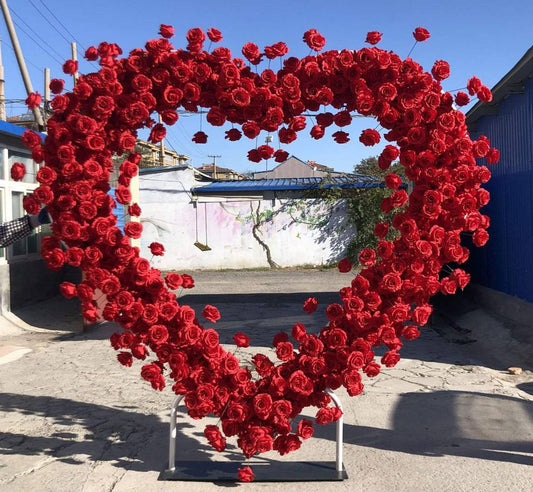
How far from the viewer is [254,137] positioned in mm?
3930

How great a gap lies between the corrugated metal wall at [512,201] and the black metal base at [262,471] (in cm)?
520

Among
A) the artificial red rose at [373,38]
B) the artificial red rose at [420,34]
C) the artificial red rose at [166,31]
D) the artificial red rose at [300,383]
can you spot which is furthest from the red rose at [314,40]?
the artificial red rose at [300,383]

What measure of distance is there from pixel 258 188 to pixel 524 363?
13787 mm

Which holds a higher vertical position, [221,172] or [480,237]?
[221,172]

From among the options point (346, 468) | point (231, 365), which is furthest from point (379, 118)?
point (346, 468)

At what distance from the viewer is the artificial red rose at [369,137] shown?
3.86 meters

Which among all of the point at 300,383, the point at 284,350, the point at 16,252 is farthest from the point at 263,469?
the point at 16,252

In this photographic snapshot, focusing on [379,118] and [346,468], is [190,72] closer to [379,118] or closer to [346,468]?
[379,118]

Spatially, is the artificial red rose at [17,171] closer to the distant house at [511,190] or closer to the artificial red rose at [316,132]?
the artificial red rose at [316,132]

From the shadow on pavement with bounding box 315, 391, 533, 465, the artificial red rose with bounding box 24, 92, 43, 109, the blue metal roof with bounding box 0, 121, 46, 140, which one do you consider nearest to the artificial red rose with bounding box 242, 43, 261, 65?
the artificial red rose with bounding box 24, 92, 43, 109

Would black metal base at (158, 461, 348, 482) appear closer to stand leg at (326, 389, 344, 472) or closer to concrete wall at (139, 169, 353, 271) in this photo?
stand leg at (326, 389, 344, 472)

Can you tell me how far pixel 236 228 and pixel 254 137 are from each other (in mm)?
16145

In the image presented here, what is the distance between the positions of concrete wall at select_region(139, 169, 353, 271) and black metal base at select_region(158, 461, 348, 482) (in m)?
15.9

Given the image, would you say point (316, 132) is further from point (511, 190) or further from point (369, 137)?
point (511, 190)
